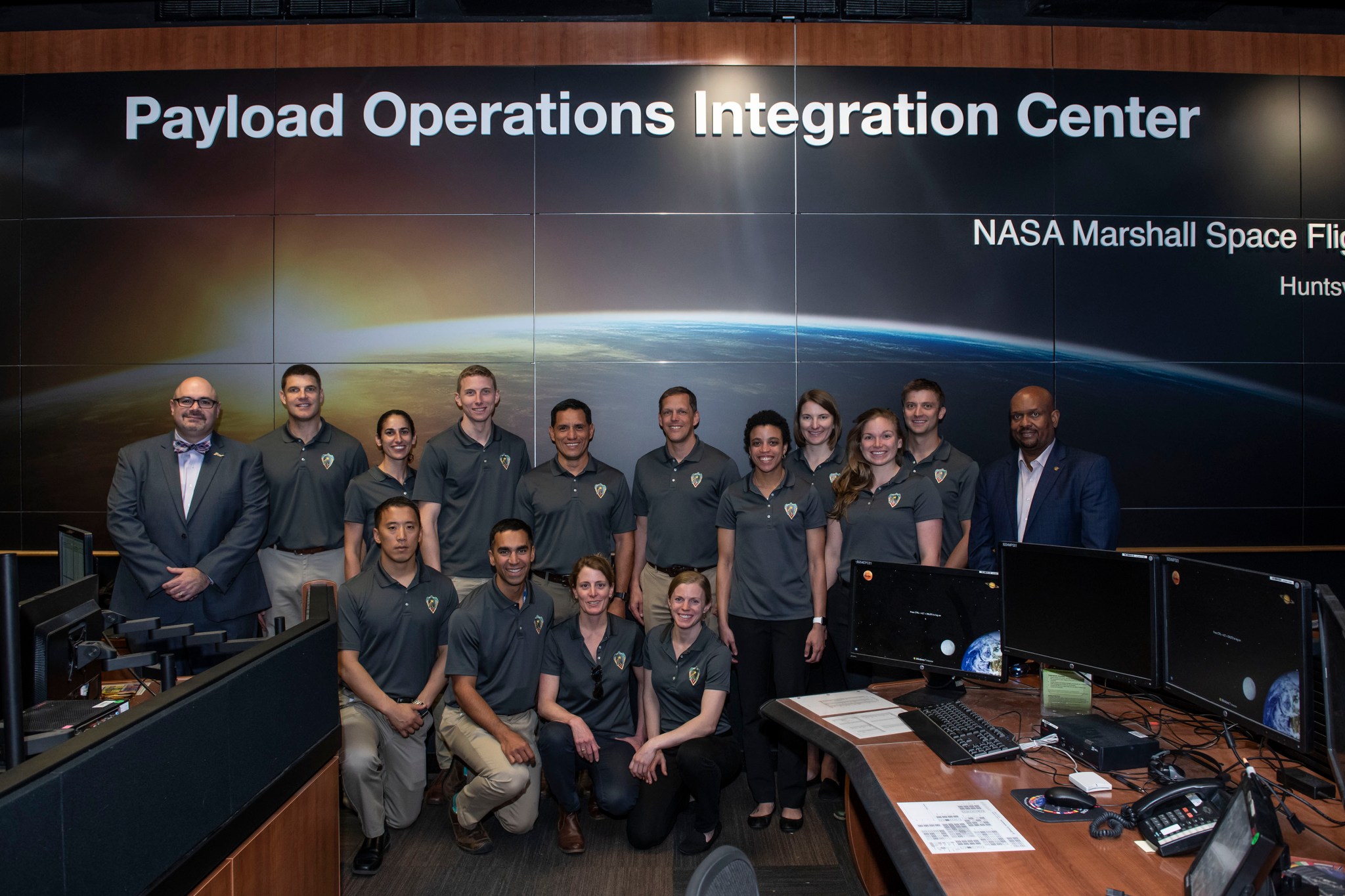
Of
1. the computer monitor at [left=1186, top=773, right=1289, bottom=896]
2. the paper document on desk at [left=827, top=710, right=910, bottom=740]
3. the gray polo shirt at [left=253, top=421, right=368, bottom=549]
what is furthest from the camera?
the gray polo shirt at [left=253, top=421, right=368, bottom=549]

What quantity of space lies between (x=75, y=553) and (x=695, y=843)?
8.02 feet

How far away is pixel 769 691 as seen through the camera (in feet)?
11.6

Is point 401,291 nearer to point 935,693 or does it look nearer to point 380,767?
point 380,767

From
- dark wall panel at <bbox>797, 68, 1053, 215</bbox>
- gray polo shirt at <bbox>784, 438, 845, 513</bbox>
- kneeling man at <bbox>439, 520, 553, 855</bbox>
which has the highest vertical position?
Result: dark wall panel at <bbox>797, 68, 1053, 215</bbox>

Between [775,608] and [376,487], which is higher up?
[376,487]

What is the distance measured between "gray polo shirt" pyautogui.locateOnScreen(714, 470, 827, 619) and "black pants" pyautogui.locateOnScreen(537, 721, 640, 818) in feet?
2.59

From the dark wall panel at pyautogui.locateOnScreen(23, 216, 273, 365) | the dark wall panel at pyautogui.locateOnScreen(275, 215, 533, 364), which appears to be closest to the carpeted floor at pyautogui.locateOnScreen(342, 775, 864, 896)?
the dark wall panel at pyautogui.locateOnScreen(275, 215, 533, 364)

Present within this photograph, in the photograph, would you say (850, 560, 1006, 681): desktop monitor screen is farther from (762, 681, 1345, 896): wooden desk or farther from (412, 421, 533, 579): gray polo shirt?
(412, 421, 533, 579): gray polo shirt

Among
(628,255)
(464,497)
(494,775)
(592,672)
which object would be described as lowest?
(494,775)

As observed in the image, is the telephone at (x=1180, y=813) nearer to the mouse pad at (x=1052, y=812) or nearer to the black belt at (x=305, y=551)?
the mouse pad at (x=1052, y=812)

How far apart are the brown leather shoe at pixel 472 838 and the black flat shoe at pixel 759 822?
3.38 feet

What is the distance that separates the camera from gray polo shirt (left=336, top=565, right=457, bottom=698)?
342 cm

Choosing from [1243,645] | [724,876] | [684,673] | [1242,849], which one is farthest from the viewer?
[684,673]

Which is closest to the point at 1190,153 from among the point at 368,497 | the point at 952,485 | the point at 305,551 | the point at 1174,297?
the point at 1174,297
